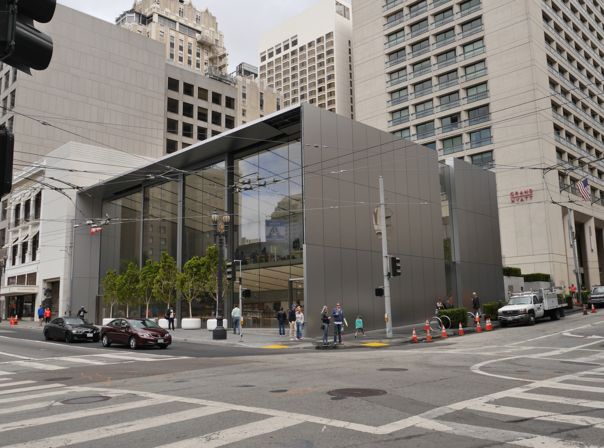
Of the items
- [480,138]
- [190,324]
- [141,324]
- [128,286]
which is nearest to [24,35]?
[141,324]

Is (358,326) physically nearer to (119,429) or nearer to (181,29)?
(119,429)

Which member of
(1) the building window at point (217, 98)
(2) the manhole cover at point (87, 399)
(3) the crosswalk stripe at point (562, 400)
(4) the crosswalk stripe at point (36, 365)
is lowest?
(4) the crosswalk stripe at point (36, 365)

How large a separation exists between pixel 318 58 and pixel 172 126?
73062mm

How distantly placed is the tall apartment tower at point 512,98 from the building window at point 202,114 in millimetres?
22622

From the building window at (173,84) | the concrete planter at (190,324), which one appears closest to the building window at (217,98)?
the building window at (173,84)

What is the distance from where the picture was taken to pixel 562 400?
883 centimetres

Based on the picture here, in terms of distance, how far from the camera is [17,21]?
137 inches

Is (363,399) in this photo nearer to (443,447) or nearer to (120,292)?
(443,447)

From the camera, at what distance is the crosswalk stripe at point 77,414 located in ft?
24.7

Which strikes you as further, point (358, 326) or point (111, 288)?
point (111, 288)

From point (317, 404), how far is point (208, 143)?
27.4 metres

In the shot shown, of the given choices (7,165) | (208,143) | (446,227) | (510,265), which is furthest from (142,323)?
(510,265)

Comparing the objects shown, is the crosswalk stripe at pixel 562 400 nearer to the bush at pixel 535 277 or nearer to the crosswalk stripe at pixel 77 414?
the crosswalk stripe at pixel 77 414

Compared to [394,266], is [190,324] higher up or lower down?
lower down
